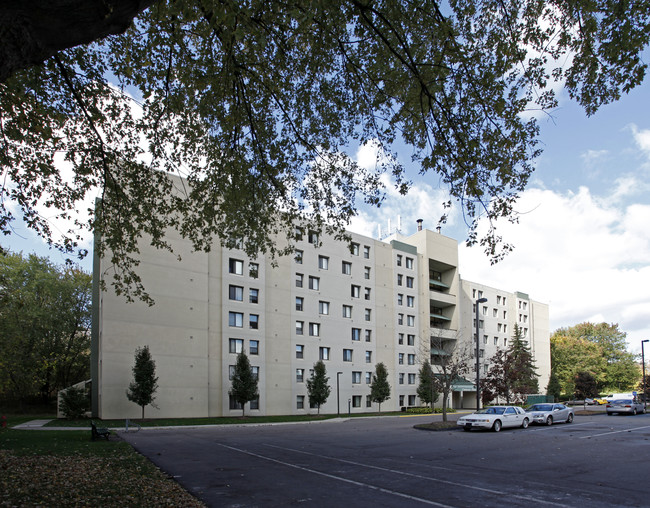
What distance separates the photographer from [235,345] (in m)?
40.6

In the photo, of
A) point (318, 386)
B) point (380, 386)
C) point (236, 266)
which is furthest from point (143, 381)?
point (380, 386)

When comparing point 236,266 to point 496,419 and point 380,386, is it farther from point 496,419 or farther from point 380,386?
point 496,419

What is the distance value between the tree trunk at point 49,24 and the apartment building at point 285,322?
11498 millimetres

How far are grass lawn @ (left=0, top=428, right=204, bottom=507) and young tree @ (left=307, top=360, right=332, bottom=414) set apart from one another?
29630 millimetres

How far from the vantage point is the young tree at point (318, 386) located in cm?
4281

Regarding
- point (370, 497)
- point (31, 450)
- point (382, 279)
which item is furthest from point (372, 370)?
point (370, 497)

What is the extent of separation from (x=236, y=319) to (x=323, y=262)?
480 inches

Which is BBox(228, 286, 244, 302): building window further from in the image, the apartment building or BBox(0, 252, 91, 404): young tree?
BBox(0, 252, 91, 404): young tree

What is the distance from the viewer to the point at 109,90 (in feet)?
38.3

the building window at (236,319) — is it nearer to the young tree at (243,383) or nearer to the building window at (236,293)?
the building window at (236,293)

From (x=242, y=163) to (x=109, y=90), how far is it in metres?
3.69

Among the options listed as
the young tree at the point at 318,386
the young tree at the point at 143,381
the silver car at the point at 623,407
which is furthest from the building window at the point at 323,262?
the silver car at the point at 623,407

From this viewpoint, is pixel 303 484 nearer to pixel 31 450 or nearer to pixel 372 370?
pixel 31 450

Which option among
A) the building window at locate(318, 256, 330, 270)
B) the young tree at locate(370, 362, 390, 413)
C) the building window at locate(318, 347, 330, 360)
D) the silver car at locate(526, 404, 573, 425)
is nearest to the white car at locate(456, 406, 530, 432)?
the silver car at locate(526, 404, 573, 425)
